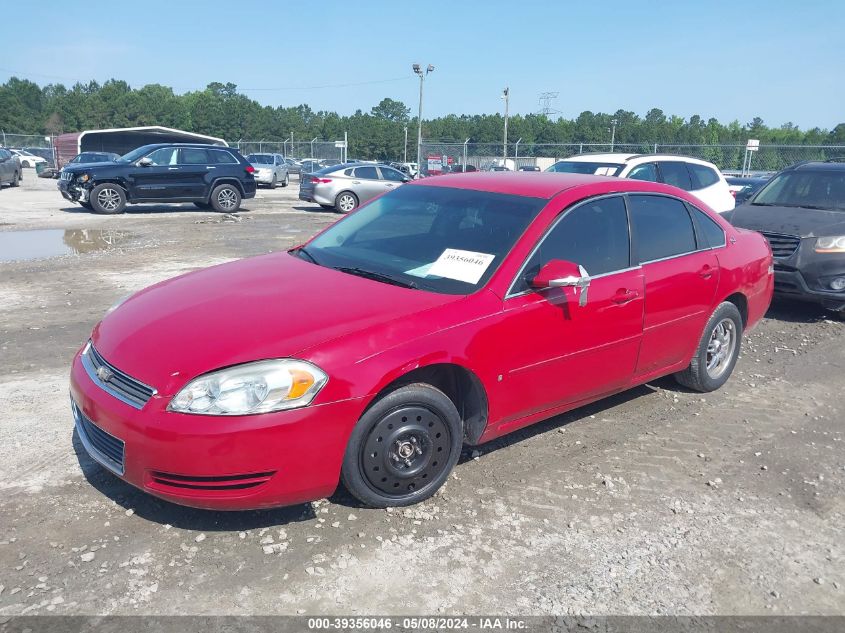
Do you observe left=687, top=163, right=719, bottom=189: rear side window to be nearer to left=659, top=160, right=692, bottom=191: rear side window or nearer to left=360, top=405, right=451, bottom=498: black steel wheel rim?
left=659, top=160, right=692, bottom=191: rear side window

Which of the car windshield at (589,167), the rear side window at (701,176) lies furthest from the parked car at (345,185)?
the rear side window at (701,176)

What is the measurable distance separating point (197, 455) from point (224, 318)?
0.75 m

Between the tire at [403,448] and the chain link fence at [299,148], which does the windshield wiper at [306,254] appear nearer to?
the tire at [403,448]

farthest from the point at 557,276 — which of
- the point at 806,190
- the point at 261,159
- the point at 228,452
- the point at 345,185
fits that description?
the point at 261,159

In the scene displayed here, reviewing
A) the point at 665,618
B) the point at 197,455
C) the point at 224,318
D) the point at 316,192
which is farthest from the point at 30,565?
the point at 316,192

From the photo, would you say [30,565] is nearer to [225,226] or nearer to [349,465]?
[349,465]

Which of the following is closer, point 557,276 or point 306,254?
point 557,276

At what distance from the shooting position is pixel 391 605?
111 inches

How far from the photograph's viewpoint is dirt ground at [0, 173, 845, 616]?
9.48 feet

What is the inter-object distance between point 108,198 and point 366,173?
7.16 metres

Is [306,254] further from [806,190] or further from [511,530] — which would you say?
[806,190]

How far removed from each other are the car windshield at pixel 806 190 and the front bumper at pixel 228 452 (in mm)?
7512

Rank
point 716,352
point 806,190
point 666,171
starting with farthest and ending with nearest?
1. point 666,171
2. point 806,190
3. point 716,352

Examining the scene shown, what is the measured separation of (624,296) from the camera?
14.0ft
